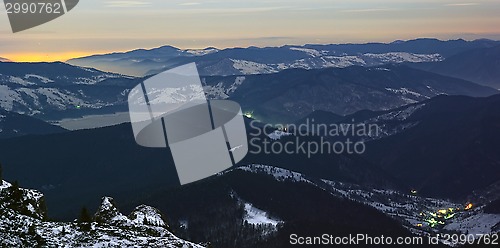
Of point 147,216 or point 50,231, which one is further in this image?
point 147,216

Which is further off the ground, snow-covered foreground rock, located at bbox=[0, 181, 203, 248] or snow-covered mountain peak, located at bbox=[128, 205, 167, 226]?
snow-covered foreground rock, located at bbox=[0, 181, 203, 248]

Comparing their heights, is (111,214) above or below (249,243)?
above

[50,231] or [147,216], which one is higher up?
[50,231]

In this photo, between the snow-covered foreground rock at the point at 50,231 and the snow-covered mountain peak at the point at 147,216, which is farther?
the snow-covered mountain peak at the point at 147,216

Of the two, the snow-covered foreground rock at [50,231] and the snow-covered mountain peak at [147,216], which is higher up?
the snow-covered foreground rock at [50,231]

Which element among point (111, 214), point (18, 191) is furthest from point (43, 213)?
point (111, 214)

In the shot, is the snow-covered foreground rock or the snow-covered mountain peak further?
the snow-covered mountain peak

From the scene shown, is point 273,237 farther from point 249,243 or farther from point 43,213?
point 43,213

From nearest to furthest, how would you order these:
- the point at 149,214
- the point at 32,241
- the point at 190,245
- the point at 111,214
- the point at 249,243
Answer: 1. the point at 32,241
2. the point at 190,245
3. the point at 111,214
4. the point at 149,214
5. the point at 249,243
